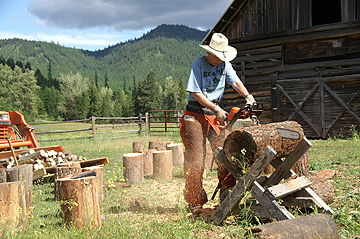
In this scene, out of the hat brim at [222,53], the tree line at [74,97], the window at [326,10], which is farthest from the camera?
the tree line at [74,97]

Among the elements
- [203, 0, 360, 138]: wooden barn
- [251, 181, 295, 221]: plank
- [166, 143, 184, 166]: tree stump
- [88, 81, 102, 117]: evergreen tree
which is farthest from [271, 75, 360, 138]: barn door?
[88, 81, 102, 117]: evergreen tree

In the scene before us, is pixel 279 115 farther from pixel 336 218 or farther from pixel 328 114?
pixel 336 218

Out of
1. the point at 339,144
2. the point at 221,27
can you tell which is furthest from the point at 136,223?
the point at 221,27

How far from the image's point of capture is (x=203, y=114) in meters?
3.79

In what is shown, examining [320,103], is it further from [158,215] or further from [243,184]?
[158,215]

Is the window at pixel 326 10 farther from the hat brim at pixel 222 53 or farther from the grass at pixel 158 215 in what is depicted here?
the hat brim at pixel 222 53

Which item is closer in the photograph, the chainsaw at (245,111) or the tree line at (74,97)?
the chainsaw at (245,111)

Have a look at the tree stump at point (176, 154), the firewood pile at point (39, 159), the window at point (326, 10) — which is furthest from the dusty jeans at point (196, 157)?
the window at point (326, 10)

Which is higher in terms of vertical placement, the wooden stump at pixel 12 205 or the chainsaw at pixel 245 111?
the chainsaw at pixel 245 111

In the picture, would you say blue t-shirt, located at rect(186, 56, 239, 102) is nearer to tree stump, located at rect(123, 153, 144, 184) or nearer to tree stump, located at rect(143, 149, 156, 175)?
tree stump, located at rect(123, 153, 144, 184)

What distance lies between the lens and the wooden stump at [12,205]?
3.25m

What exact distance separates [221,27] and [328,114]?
5474mm

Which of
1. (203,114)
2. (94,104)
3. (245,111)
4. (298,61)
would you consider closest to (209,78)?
(203,114)

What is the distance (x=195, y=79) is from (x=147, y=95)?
70.2 meters
